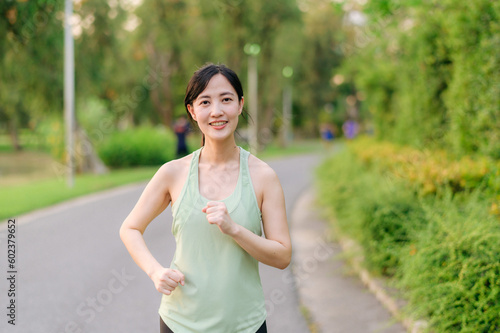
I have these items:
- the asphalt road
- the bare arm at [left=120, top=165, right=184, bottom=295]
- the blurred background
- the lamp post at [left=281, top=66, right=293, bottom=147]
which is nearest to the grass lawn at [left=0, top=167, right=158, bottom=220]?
the blurred background

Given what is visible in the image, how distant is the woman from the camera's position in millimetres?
1938

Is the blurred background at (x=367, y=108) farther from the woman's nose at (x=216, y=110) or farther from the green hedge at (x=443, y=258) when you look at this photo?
the woman's nose at (x=216, y=110)

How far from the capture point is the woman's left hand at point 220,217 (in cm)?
177

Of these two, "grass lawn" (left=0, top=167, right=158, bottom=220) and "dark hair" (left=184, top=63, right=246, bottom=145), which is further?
"grass lawn" (left=0, top=167, right=158, bottom=220)

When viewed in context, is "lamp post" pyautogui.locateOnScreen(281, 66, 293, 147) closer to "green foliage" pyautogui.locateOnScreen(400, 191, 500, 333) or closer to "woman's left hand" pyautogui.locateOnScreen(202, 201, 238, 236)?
"green foliage" pyautogui.locateOnScreen(400, 191, 500, 333)

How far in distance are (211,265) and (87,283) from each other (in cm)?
467

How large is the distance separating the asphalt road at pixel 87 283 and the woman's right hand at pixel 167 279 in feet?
10.3

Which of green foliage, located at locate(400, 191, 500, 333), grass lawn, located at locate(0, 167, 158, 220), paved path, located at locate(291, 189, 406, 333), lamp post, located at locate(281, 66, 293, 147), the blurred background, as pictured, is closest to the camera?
green foliage, located at locate(400, 191, 500, 333)

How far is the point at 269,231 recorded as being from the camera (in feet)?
6.63

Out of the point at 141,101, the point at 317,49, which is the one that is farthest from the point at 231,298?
the point at 317,49

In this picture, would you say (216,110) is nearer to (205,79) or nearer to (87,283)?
(205,79)

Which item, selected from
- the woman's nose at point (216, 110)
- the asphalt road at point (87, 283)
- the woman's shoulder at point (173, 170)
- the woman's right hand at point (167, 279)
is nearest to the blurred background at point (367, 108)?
the woman's nose at point (216, 110)

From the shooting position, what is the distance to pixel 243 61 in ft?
111

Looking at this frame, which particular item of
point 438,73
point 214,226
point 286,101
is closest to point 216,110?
point 214,226
